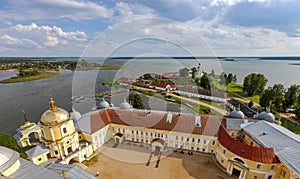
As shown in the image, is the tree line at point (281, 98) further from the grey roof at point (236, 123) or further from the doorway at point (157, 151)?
the doorway at point (157, 151)

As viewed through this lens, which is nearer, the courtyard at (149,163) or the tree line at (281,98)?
the courtyard at (149,163)

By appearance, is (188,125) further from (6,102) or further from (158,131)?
(6,102)

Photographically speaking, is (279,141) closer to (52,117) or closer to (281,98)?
(52,117)

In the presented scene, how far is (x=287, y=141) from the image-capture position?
18.4m

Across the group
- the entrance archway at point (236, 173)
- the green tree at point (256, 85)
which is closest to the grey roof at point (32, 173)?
the entrance archway at point (236, 173)

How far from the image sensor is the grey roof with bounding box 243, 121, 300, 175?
16.2 m

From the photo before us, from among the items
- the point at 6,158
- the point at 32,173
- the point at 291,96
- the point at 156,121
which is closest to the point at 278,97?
the point at 291,96

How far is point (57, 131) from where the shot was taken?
19.2 metres

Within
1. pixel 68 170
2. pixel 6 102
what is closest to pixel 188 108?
pixel 68 170

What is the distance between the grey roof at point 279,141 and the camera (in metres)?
16.2

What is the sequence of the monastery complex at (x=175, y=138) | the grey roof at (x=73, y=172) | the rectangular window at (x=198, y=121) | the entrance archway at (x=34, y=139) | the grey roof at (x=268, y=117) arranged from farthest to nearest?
the grey roof at (x=268, y=117)
the entrance archway at (x=34, y=139)
the rectangular window at (x=198, y=121)
the monastery complex at (x=175, y=138)
the grey roof at (x=73, y=172)

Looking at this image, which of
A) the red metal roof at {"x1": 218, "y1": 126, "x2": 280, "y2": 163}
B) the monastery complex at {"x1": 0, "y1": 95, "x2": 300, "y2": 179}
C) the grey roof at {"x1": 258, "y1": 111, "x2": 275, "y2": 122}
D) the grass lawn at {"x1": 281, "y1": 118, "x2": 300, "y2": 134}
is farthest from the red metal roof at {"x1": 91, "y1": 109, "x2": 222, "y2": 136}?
the grass lawn at {"x1": 281, "y1": 118, "x2": 300, "y2": 134}

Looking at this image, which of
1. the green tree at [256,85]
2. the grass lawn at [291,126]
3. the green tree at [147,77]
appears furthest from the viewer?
the green tree at [147,77]

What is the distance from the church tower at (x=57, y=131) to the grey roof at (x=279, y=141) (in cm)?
2415
